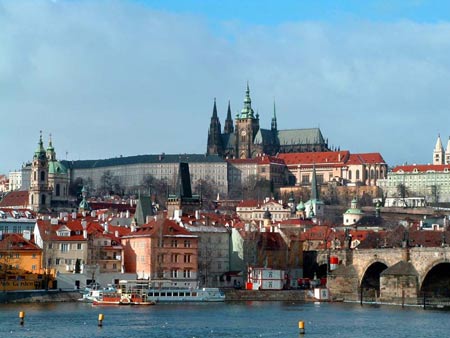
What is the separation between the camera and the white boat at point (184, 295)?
75125 millimetres

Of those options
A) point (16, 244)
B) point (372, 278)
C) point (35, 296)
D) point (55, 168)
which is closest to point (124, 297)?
point (35, 296)

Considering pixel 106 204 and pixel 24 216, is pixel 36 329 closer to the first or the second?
pixel 24 216

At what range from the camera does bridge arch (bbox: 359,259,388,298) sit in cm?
7956

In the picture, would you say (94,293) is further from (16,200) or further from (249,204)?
(249,204)

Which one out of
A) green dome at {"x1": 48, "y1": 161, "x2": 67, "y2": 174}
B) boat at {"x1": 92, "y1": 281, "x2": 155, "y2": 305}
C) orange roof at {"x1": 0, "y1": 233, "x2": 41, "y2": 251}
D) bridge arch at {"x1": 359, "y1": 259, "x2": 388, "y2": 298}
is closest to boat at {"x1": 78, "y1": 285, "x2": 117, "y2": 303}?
boat at {"x1": 92, "y1": 281, "x2": 155, "y2": 305}

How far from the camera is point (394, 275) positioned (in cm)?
7394

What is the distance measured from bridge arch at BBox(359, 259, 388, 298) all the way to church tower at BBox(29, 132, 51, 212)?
77.8 meters

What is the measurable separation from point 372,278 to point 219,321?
22.6m

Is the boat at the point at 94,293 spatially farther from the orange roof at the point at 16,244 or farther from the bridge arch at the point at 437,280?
the bridge arch at the point at 437,280

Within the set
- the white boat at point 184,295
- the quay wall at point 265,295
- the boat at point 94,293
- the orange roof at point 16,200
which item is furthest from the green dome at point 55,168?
the boat at point 94,293

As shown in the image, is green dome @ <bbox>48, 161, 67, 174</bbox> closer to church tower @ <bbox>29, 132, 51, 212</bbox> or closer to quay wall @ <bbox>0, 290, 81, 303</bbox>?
church tower @ <bbox>29, 132, 51, 212</bbox>

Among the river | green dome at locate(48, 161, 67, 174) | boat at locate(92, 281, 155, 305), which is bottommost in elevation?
the river

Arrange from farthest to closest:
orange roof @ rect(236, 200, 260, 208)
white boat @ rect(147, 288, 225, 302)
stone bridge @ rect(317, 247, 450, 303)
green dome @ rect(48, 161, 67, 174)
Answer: orange roof @ rect(236, 200, 260, 208)
green dome @ rect(48, 161, 67, 174)
white boat @ rect(147, 288, 225, 302)
stone bridge @ rect(317, 247, 450, 303)

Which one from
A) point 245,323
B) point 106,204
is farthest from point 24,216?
point 245,323
